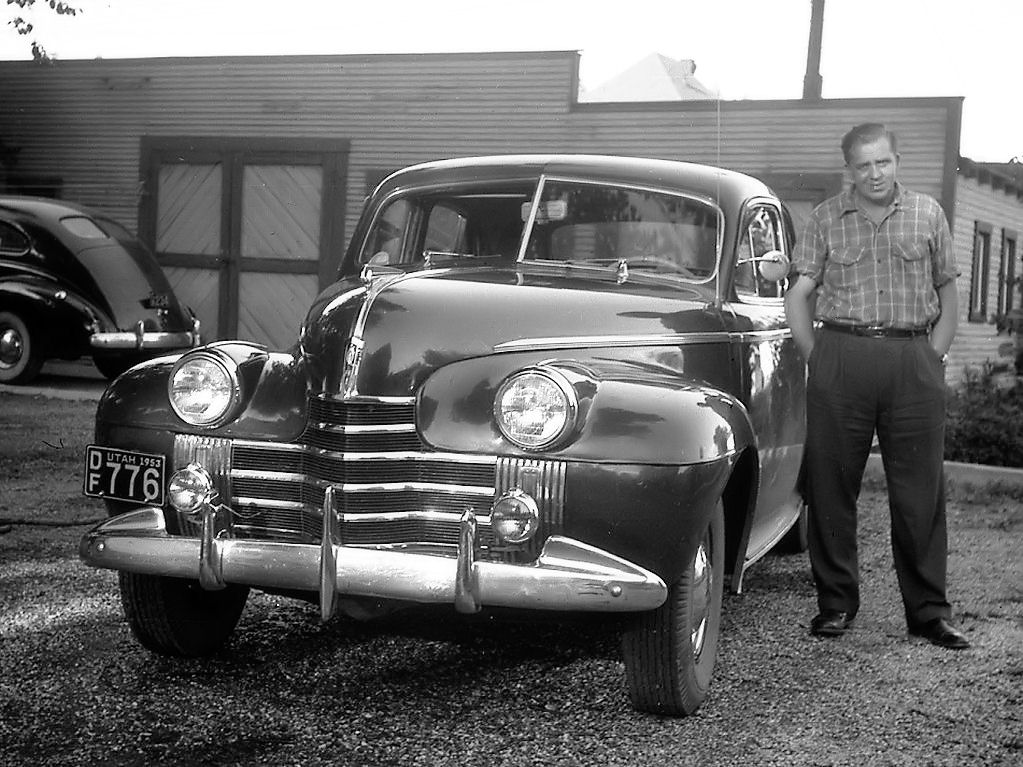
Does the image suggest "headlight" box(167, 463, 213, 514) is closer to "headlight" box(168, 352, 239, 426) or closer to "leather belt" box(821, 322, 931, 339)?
"headlight" box(168, 352, 239, 426)

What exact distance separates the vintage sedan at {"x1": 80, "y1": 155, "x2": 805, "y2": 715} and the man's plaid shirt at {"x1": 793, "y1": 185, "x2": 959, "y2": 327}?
30 cm

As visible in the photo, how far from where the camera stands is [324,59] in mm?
17516

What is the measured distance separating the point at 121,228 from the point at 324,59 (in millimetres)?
4436

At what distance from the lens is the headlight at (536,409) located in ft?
10.9

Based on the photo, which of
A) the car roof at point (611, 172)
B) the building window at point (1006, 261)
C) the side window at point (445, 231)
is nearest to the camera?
the car roof at point (611, 172)

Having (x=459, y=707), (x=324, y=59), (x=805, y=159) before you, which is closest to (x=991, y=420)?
(x=805, y=159)

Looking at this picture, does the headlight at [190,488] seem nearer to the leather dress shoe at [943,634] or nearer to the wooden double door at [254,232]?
the leather dress shoe at [943,634]

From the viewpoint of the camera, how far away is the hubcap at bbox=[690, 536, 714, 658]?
3.63m

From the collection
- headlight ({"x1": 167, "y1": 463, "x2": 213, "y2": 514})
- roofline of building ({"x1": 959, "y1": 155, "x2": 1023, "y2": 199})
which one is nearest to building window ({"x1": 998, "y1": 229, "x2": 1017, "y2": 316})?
roofline of building ({"x1": 959, "y1": 155, "x2": 1023, "y2": 199})

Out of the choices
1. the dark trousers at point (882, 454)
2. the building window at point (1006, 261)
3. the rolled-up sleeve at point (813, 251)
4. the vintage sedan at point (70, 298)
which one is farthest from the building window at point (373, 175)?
the dark trousers at point (882, 454)

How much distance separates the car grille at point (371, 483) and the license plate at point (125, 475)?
14 centimetres

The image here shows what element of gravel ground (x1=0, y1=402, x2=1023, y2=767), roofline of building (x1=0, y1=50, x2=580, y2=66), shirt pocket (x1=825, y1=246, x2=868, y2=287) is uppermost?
roofline of building (x1=0, y1=50, x2=580, y2=66)

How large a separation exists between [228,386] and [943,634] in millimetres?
2562

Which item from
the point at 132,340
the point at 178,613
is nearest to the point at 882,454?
the point at 178,613
